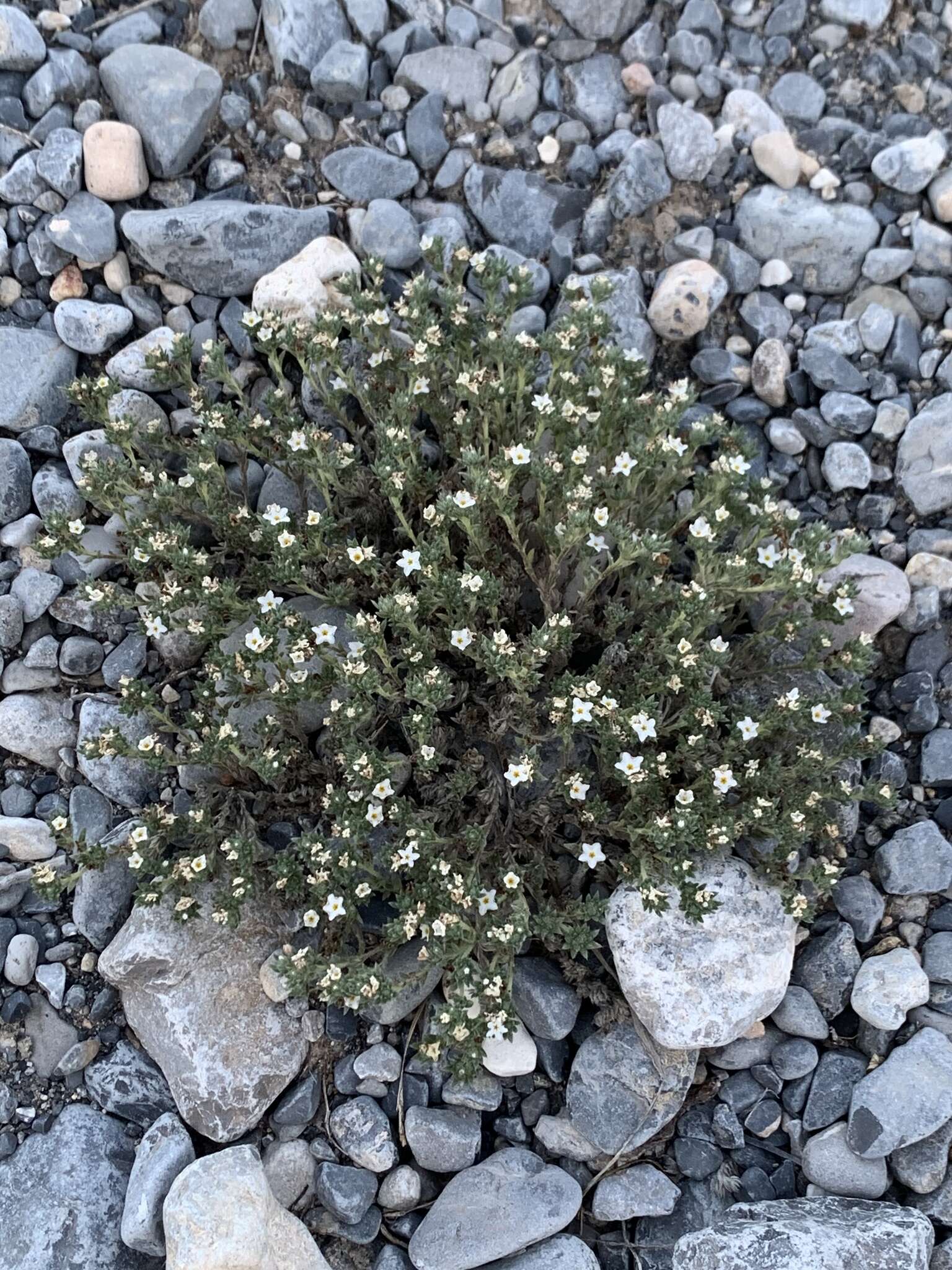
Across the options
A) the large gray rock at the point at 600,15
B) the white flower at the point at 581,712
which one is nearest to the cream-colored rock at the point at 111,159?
the large gray rock at the point at 600,15

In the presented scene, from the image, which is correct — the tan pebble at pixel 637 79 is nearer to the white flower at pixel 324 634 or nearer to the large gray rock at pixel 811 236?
the large gray rock at pixel 811 236

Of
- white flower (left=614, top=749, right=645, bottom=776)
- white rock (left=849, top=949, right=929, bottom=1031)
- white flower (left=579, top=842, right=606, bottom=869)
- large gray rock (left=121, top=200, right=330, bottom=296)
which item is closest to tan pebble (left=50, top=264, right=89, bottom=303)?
large gray rock (left=121, top=200, right=330, bottom=296)

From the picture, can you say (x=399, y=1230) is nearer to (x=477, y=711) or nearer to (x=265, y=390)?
(x=477, y=711)

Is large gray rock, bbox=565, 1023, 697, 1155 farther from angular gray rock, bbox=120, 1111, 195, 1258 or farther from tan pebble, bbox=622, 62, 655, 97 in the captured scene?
tan pebble, bbox=622, 62, 655, 97

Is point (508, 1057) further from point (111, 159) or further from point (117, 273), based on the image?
point (111, 159)

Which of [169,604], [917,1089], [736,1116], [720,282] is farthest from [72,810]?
[720,282]
